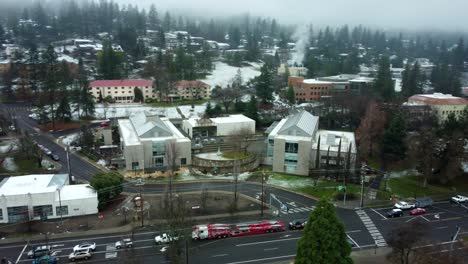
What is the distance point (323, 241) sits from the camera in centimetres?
1619

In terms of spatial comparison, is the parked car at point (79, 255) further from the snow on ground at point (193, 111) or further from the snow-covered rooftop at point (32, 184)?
the snow on ground at point (193, 111)

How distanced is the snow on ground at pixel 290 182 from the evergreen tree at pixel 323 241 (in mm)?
14592

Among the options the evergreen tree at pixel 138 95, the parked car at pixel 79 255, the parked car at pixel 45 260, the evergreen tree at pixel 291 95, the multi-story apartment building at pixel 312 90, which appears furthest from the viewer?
the multi-story apartment building at pixel 312 90

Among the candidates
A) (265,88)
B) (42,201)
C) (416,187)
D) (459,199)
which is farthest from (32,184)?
(265,88)

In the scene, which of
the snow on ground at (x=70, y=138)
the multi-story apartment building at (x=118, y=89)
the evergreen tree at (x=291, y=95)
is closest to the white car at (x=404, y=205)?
the snow on ground at (x=70, y=138)

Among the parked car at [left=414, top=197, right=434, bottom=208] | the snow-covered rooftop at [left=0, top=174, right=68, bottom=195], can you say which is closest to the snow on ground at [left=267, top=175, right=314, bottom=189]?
the parked car at [left=414, top=197, right=434, bottom=208]

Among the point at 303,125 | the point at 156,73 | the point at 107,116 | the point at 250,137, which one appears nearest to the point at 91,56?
the point at 156,73

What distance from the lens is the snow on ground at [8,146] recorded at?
1464 inches

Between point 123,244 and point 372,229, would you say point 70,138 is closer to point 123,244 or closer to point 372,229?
point 123,244

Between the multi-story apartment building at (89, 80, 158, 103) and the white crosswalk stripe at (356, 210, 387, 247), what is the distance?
42151mm

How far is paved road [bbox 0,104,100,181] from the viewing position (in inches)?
1325

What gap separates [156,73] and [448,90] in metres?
53.4

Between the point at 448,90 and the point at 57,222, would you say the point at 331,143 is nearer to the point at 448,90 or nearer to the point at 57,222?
the point at 57,222

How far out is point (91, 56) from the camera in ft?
274
